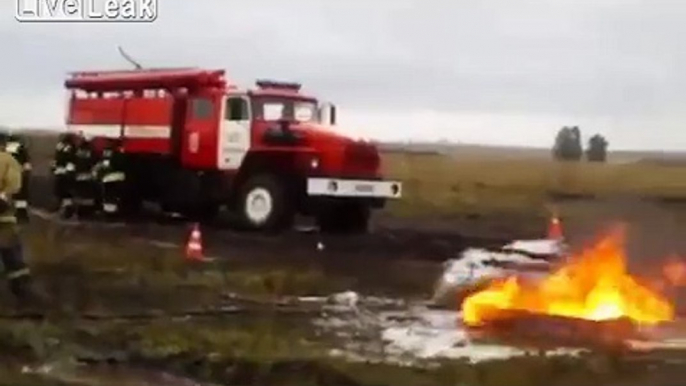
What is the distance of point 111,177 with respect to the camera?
1284 centimetres

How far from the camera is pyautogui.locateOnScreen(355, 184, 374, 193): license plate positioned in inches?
451

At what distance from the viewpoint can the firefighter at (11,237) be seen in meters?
9.81

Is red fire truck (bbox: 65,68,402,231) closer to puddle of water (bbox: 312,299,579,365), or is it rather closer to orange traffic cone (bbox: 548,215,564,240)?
orange traffic cone (bbox: 548,215,564,240)

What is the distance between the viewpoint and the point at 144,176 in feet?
42.1

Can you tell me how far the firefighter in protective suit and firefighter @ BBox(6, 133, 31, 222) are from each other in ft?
1.71

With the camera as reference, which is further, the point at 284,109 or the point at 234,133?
the point at 234,133

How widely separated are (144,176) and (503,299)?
4.37 metres

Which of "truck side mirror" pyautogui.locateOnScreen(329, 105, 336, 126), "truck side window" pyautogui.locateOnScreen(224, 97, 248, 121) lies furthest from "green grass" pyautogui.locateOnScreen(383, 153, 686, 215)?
"truck side window" pyautogui.locateOnScreen(224, 97, 248, 121)

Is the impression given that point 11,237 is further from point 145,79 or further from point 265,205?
point 265,205

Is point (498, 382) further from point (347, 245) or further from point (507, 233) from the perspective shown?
point (347, 245)

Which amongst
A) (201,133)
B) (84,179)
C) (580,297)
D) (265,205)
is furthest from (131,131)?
(580,297)

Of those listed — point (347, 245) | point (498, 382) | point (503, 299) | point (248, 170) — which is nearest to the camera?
point (498, 382)

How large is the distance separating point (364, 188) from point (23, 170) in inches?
104

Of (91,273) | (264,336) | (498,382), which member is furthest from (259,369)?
(91,273)
